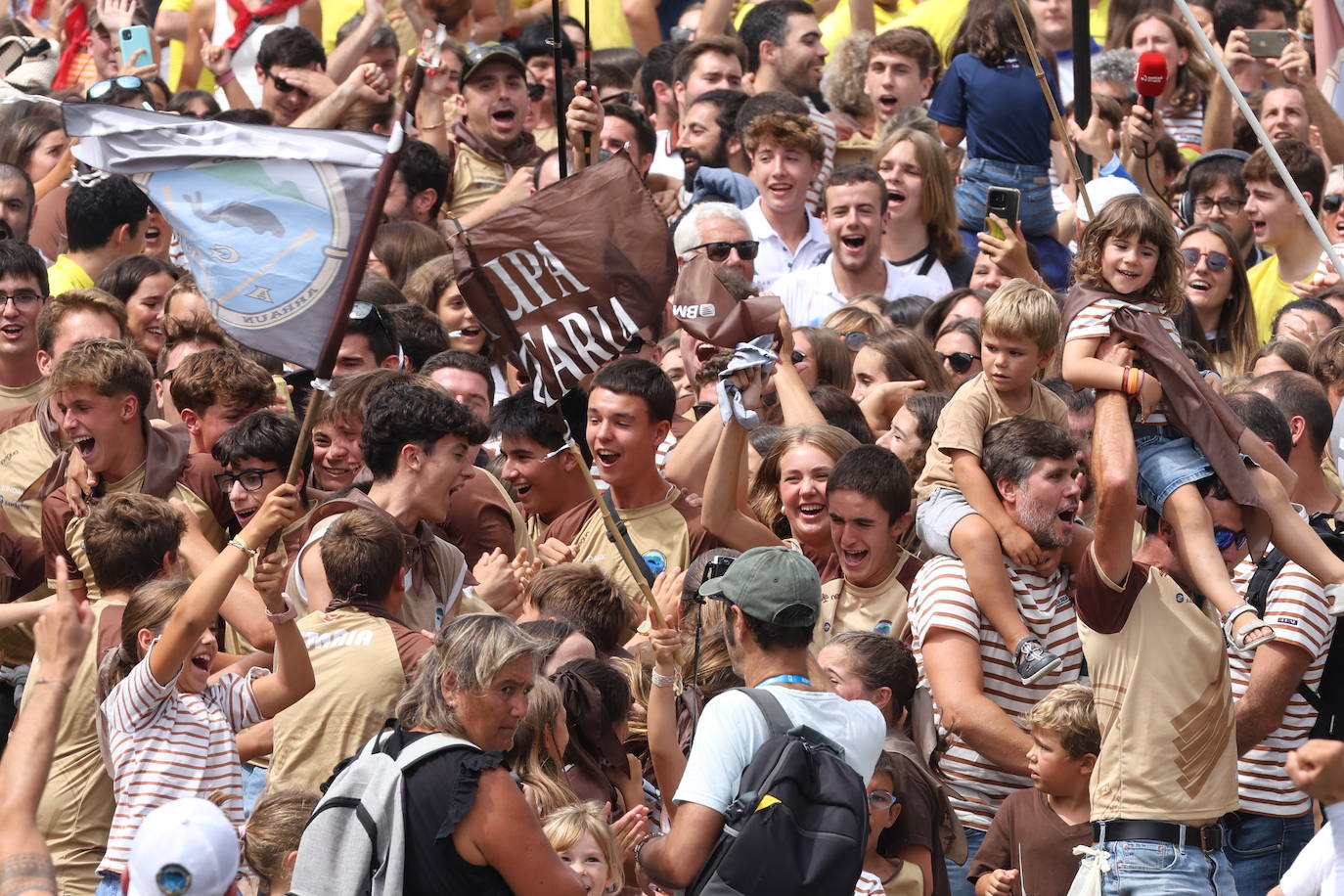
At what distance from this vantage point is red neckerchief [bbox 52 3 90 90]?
47.6 feet

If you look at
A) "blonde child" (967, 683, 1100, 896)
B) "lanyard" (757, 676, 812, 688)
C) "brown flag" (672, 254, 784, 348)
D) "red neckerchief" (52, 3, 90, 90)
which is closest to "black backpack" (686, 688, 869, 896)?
"lanyard" (757, 676, 812, 688)

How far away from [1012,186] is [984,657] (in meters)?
4.87

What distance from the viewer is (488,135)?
12.2 metres

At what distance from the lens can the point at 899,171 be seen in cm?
1077

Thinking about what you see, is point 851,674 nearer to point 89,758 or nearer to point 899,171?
point 89,758

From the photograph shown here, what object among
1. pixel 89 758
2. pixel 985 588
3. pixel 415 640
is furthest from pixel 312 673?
pixel 985 588

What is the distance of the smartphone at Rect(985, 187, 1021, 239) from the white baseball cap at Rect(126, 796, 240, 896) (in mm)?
5954

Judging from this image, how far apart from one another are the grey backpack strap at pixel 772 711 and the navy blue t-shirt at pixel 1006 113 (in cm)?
682

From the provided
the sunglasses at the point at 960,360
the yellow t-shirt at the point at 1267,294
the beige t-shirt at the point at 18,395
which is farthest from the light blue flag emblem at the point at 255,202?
the yellow t-shirt at the point at 1267,294

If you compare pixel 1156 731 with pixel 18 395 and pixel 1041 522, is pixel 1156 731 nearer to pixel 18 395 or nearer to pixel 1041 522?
pixel 1041 522

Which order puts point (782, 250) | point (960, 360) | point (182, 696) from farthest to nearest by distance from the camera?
1. point (782, 250)
2. point (960, 360)
3. point (182, 696)

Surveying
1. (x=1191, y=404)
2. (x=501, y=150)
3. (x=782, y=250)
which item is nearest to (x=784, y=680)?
(x=1191, y=404)

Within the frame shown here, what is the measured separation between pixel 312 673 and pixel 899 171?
18.3 ft

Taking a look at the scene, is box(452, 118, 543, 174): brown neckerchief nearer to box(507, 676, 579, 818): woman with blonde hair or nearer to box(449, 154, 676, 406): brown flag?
box(449, 154, 676, 406): brown flag
